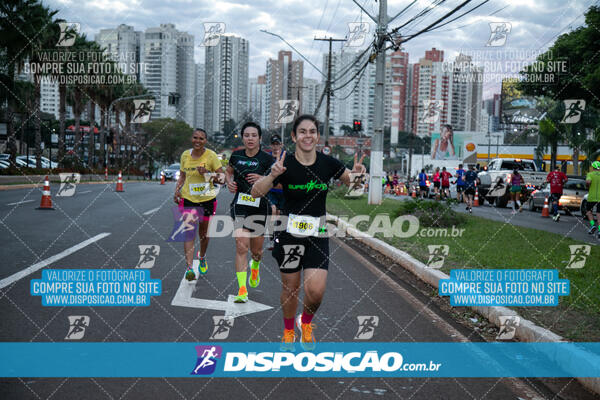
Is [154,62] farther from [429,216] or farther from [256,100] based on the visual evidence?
[429,216]

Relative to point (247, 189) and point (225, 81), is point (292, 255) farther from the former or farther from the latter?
point (225, 81)

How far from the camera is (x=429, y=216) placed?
539 inches

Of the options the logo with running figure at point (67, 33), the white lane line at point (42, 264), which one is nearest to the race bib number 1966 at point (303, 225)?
the white lane line at point (42, 264)

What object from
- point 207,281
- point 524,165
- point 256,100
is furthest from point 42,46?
point 207,281

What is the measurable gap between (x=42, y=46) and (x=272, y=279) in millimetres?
33557

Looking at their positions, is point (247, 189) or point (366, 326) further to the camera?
point (247, 189)

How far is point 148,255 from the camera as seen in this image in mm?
9219

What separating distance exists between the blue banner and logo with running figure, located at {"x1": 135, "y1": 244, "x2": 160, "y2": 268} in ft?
12.1

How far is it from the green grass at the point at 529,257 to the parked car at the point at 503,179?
11.8 meters

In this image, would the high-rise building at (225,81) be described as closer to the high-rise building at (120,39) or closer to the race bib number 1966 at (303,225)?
the high-rise building at (120,39)

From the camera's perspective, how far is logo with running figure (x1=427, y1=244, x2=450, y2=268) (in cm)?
869

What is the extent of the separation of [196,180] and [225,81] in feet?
95.0

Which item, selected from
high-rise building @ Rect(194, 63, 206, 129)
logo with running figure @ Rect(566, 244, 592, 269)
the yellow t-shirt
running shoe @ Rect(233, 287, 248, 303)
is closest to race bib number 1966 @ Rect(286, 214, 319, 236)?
running shoe @ Rect(233, 287, 248, 303)

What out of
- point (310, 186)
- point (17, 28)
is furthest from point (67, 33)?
point (310, 186)
